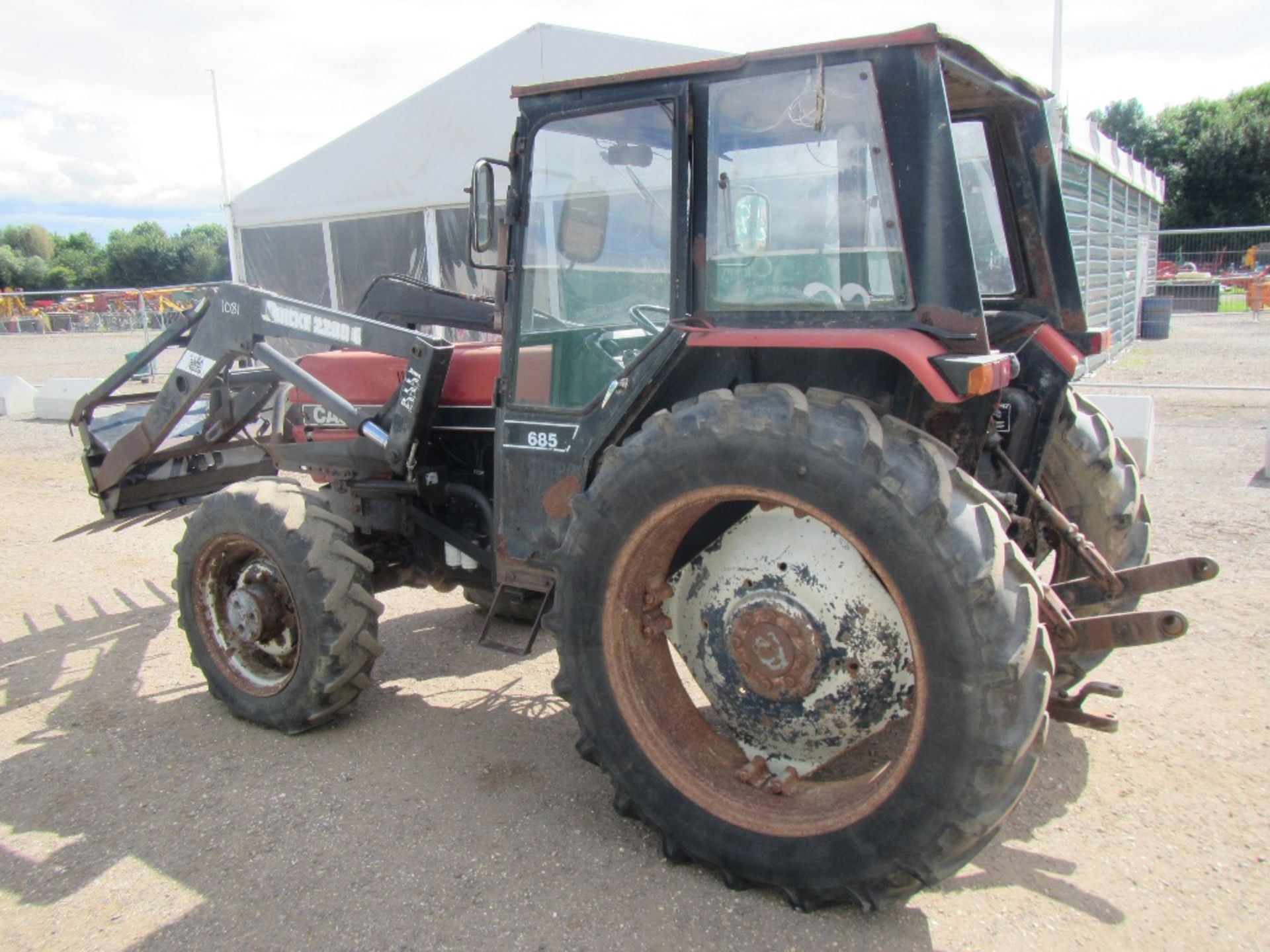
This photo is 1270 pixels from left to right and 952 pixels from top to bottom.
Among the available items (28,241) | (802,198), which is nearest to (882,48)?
(802,198)

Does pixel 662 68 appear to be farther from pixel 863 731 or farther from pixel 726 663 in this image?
pixel 863 731

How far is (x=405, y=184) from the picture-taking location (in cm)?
1258

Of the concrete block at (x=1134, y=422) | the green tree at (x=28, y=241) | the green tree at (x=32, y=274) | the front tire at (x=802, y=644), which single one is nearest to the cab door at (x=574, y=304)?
the front tire at (x=802, y=644)

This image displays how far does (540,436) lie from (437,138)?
32.2 feet

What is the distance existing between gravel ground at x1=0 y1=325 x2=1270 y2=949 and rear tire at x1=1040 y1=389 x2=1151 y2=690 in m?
0.69

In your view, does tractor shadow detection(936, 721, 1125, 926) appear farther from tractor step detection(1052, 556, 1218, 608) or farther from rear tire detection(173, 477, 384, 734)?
rear tire detection(173, 477, 384, 734)

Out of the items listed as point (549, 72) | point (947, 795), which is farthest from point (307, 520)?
point (549, 72)

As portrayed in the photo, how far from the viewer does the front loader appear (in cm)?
244

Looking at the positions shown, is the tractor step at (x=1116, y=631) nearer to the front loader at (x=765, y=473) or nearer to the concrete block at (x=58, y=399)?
the front loader at (x=765, y=473)

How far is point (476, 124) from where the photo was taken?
1170 centimetres

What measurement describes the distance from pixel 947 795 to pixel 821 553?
2.56ft

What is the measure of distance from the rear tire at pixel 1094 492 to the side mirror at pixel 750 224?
5.05 ft

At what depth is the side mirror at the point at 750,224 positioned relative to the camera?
2.89m

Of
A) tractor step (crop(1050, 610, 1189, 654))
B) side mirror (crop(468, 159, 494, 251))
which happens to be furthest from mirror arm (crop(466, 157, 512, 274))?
tractor step (crop(1050, 610, 1189, 654))
